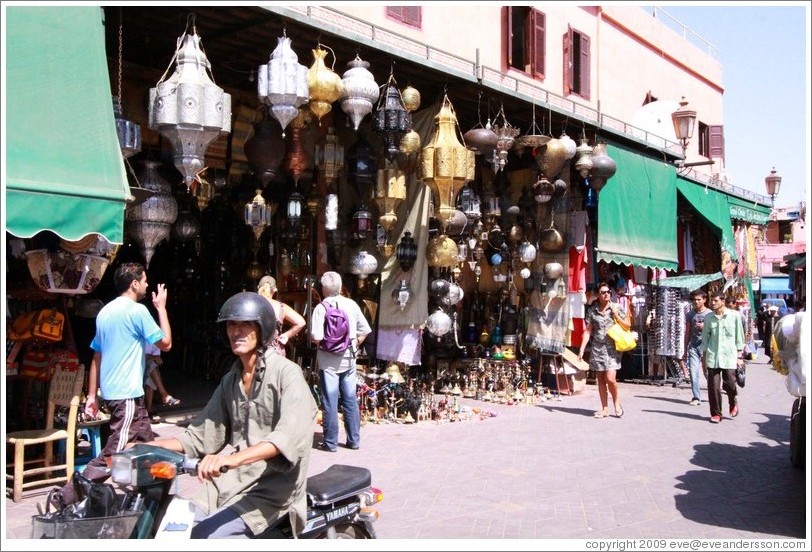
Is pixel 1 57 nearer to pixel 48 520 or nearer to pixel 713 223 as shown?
pixel 48 520

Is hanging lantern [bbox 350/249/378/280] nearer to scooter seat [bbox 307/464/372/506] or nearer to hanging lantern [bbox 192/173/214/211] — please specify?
hanging lantern [bbox 192/173/214/211]

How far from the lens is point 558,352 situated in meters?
11.4

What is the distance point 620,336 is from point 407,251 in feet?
9.53

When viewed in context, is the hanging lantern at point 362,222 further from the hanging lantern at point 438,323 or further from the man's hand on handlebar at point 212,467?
the man's hand on handlebar at point 212,467

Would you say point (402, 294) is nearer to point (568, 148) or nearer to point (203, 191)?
point (203, 191)

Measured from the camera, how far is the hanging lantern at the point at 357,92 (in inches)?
286

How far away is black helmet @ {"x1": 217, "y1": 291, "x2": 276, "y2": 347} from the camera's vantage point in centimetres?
317

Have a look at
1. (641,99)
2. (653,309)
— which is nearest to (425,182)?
(653,309)

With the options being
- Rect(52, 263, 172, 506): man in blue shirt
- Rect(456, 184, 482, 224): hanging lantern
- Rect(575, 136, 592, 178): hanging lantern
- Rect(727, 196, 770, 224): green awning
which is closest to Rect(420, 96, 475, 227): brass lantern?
Rect(456, 184, 482, 224): hanging lantern

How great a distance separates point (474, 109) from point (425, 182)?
2.12 meters

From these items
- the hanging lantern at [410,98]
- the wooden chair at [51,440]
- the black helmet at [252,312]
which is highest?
the hanging lantern at [410,98]

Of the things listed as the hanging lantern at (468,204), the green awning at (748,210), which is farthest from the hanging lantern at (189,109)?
the green awning at (748,210)

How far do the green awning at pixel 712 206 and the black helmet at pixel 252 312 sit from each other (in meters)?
11.6

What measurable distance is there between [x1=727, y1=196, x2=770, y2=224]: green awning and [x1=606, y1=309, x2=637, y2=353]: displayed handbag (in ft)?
25.5
